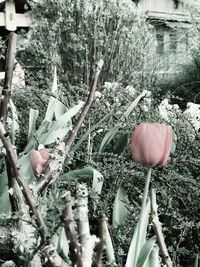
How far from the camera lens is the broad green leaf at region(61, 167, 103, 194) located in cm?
181

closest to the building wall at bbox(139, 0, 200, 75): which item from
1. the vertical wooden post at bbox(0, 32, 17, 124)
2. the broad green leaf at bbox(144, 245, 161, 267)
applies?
the vertical wooden post at bbox(0, 32, 17, 124)

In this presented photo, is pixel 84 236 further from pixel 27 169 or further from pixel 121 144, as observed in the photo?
pixel 121 144

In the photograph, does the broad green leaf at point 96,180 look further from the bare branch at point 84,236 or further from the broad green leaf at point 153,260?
the bare branch at point 84,236

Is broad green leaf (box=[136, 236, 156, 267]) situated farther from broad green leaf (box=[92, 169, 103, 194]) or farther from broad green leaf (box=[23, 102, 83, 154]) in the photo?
broad green leaf (box=[23, 102, 83, 154])

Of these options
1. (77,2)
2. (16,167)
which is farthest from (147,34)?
(16,167)

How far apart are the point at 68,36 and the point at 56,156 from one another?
613cm

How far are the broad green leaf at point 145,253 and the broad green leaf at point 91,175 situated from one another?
0.49 metres

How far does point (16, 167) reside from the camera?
1096mm

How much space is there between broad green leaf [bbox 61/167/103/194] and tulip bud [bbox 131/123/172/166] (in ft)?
1.94

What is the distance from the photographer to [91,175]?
1.90 metres

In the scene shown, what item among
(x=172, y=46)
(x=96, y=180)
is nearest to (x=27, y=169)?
(x=96, y=180)

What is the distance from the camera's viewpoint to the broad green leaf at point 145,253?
1.29m

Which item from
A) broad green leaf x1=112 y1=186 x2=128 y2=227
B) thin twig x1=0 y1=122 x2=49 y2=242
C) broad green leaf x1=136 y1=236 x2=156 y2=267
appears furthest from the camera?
broad green leaf x1=112 y1=186 x2=128 y2=227

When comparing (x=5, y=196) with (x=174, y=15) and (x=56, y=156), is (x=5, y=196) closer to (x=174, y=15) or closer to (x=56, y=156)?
(x=56, y=156)
